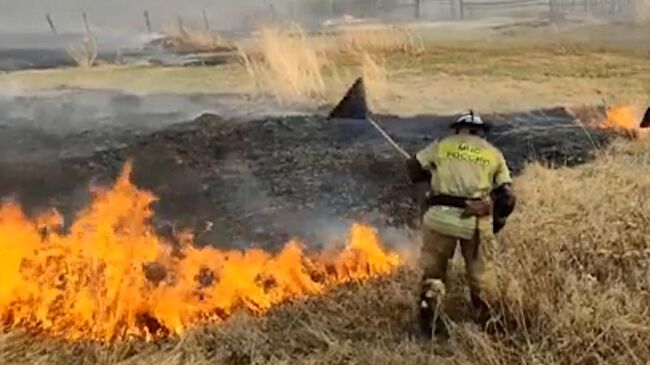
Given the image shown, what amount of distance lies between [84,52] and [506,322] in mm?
17756

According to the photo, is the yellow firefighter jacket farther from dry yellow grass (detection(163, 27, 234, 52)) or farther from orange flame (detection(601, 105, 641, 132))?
dry yellow grass (detection(163, 27, 234, 52))

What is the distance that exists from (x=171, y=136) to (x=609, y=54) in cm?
1019

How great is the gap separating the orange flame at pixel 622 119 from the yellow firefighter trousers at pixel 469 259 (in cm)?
783

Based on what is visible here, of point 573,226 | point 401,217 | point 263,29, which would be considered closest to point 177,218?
point 401,217

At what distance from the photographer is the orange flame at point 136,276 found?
23.4ft

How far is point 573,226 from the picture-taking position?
778cm

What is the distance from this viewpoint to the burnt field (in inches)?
414

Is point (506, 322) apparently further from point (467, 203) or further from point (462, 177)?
point (462, 177)

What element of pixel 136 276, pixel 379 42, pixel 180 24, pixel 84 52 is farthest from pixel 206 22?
pixel 136 276

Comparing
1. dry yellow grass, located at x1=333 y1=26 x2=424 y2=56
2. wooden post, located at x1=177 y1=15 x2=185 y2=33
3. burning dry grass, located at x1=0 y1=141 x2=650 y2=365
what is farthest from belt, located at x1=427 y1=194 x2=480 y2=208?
wooden post, located at x1=177 y1=15 x2=185 y2=33

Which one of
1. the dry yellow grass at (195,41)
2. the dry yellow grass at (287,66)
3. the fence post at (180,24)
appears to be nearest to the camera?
the dry yellow grass at (287,66)

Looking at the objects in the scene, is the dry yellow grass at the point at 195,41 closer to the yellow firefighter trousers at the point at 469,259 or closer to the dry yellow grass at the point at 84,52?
the dry yellow grass at the point at 84,52

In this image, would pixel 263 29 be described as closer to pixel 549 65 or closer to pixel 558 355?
pixel 549 65

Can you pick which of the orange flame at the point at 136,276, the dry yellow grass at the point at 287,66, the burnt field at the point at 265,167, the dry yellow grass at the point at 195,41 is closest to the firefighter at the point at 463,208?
the orange flame at the point at 136,276
